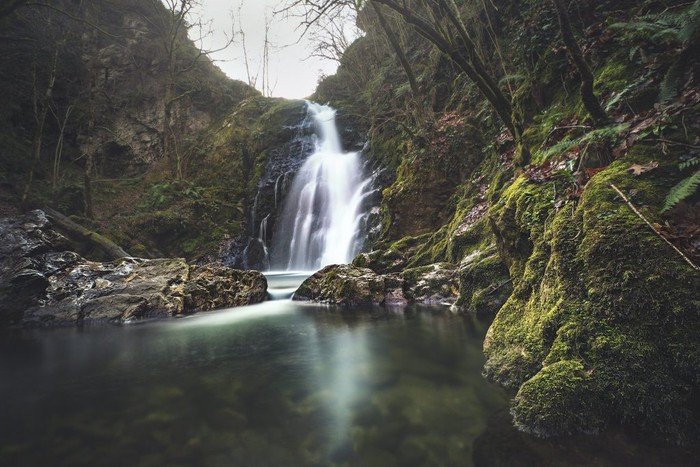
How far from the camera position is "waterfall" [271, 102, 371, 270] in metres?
14.8

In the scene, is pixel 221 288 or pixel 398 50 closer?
pixel 221 288

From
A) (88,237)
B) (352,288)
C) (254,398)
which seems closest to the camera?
(254,398)

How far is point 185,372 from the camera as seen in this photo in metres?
4.07

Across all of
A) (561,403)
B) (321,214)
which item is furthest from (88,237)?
(561,403)

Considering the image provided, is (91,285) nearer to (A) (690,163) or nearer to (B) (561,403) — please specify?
(B) (561,403)

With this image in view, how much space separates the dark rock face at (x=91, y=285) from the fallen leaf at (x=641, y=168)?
8.59m

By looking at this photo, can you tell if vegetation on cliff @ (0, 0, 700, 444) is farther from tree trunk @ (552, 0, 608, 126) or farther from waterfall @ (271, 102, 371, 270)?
waterfall @ (271, 102, 371, 270)

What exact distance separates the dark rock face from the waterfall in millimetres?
5318

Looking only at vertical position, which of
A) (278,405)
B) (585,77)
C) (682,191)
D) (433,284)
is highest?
(585,77)

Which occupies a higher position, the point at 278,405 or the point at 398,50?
the point at 398,50

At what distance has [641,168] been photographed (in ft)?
8.82

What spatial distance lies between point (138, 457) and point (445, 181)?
10.0m

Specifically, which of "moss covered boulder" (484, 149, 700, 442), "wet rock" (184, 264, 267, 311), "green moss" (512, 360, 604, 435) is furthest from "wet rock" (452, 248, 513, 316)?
"wet rock" (184, 264, 267, 311)

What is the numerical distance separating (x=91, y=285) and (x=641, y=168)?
10804 mm
